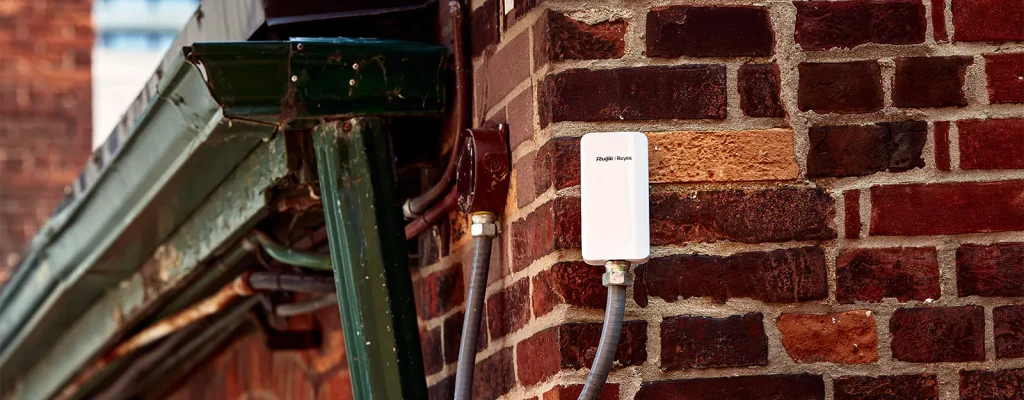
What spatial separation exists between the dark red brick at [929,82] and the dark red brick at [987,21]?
0.13ft

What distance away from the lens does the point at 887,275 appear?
179 cm

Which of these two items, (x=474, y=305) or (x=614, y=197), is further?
(x=474, y=305)

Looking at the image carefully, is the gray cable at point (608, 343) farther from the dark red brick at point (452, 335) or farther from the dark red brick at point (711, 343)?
the dark red brick at point (452, 335)

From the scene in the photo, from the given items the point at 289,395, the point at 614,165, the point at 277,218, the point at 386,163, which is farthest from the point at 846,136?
the point at 289,395

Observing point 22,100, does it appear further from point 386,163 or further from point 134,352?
point 386,163

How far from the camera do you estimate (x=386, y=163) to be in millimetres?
2176

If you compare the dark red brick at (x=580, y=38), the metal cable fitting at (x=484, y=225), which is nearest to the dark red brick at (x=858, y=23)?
the dark red brick at (x=580, y=38)

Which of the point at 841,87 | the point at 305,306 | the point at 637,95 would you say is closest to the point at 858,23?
the point at 841,87

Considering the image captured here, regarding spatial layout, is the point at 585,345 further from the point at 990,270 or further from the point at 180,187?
the point at 180,187

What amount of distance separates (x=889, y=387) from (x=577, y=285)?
0.38m

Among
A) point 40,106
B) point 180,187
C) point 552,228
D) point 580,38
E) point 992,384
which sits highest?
point 40,106

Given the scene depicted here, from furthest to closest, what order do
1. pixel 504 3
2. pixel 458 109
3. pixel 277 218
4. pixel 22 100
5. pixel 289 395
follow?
1. pixel 22 100
2. pixel 289 395
3. pixel 277 218
4. pixel 458 109
5. pixel 504 3

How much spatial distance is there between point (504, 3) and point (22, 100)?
5.50 metres

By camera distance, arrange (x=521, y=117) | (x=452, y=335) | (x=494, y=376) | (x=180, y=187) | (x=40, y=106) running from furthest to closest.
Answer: (x=40, y=106) → (x=180, y=187) → (x=452, y=335) → (x=494, y=376) → (x=521, y=117)
